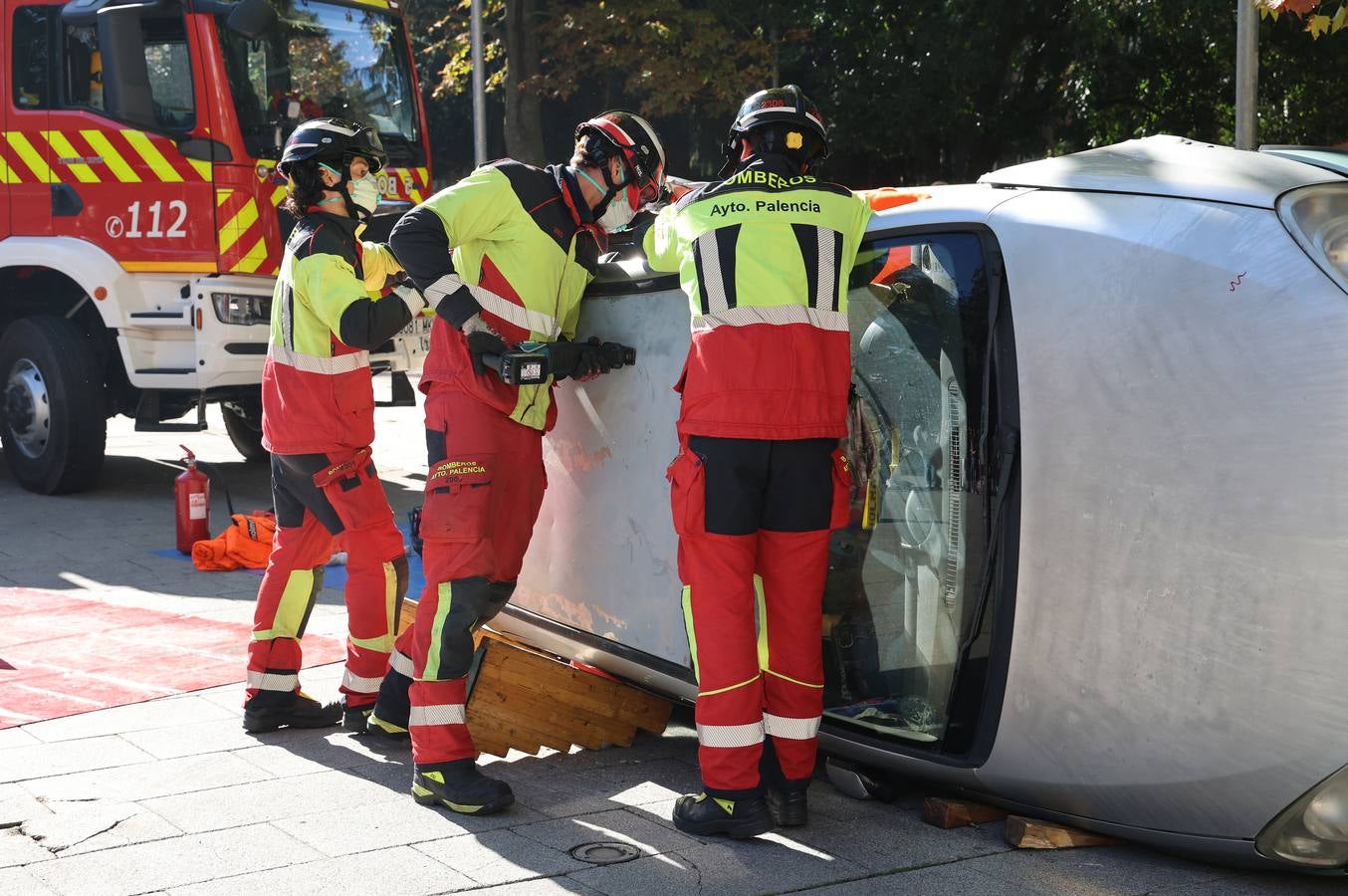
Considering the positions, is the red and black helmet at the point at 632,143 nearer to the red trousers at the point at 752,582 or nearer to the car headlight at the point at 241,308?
the red trousers at the point at 752,582

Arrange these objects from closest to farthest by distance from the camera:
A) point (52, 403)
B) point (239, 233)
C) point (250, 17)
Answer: point (250, 17)
point (239, 233)
point (52, 403)

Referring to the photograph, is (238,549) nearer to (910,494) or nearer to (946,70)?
(910,494)

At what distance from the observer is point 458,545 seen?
4055 mm

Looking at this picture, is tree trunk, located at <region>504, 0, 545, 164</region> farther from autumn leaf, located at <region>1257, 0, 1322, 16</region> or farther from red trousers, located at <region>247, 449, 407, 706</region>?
autumn leaf, located at <region>1257, 0, 1322, 16</region>

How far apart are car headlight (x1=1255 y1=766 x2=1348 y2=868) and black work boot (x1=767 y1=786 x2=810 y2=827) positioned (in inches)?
41.8

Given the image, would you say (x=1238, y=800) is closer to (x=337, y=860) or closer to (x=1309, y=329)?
(x=1309, y=329)

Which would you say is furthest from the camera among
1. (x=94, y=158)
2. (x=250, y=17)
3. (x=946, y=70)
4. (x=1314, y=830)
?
(x=946, y=70)

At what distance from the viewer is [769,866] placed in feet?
11.4

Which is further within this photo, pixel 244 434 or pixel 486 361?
pixel 244 434

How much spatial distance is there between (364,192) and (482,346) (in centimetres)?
110

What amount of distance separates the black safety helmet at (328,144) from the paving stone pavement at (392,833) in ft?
5.86

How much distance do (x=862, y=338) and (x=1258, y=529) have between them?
112 cm

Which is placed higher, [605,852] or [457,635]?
[457,635]

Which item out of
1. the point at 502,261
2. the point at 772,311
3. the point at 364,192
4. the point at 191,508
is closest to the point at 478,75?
the point at 191,508
